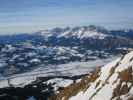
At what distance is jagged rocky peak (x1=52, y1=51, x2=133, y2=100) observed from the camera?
4272 centimetres

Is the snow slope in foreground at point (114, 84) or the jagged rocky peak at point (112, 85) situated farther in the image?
the jagged rocky peak at point (112, 85)

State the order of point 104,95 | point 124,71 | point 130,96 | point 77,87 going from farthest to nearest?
point 77,87 < point 124,71 < point 104,95 < point 130,96

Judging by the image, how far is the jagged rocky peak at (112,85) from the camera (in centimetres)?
4272

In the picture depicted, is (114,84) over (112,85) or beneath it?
over

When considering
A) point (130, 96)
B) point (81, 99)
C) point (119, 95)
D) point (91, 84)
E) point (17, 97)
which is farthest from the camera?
point (17, 97)

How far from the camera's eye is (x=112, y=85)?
47.4 metres

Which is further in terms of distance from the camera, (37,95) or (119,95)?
(37,95)

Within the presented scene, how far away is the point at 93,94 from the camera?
161 ft

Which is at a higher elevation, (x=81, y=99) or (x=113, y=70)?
(x=113, y=70)

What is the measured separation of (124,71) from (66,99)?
49.5 ft

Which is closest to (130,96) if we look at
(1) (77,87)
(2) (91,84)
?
(2) (91,84)

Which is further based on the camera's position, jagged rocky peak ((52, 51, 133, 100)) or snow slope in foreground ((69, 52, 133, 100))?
jagged rocky peak ((52, 51, 133, 100))

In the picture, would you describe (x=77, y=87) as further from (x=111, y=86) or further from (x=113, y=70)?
(x=111, y=86)

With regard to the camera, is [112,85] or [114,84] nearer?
[114,84]
